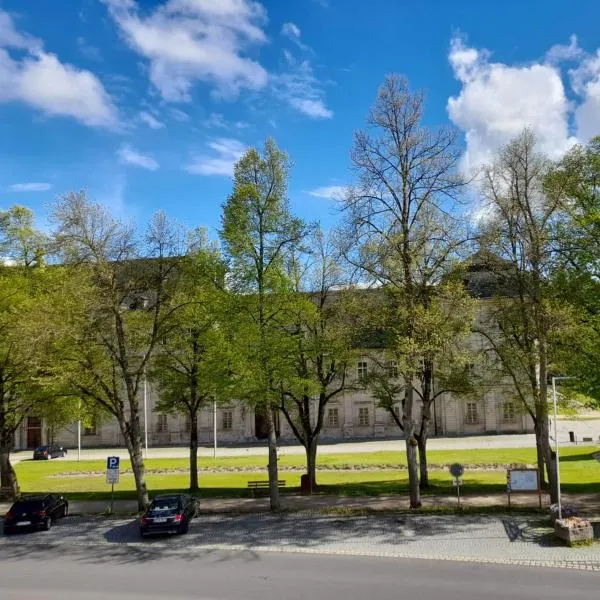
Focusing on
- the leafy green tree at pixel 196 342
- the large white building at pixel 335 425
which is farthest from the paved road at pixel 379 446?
the leafy green tree at pixel 196 342

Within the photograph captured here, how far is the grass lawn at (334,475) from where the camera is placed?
105 feet

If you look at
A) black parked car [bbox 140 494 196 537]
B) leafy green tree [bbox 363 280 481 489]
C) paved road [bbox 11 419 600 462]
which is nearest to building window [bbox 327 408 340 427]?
paved road [bbox 11 419 600 462]

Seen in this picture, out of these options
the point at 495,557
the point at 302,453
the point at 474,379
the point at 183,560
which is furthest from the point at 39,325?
the point at 302,453

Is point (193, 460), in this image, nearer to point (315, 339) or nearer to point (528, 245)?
point (315, 339)

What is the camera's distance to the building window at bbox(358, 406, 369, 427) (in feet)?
224

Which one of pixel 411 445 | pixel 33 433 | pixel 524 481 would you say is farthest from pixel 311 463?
pixel 33 433

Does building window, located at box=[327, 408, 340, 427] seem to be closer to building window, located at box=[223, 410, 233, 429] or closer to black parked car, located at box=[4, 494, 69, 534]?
building window, located at box=[223, 410, 233, 429]

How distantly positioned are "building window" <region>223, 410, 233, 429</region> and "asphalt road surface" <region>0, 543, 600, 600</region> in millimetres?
50732

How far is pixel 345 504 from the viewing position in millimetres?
27047

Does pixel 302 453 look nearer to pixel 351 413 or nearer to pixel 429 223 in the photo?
pixel 351 413

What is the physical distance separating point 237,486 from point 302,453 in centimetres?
1971

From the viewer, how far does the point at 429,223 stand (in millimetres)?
25406

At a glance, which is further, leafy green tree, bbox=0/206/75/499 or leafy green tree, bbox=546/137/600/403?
leafy green tree, bbox=0/206/75/499

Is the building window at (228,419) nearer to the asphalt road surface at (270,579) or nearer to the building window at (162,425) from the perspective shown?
the building window at (162,425)
